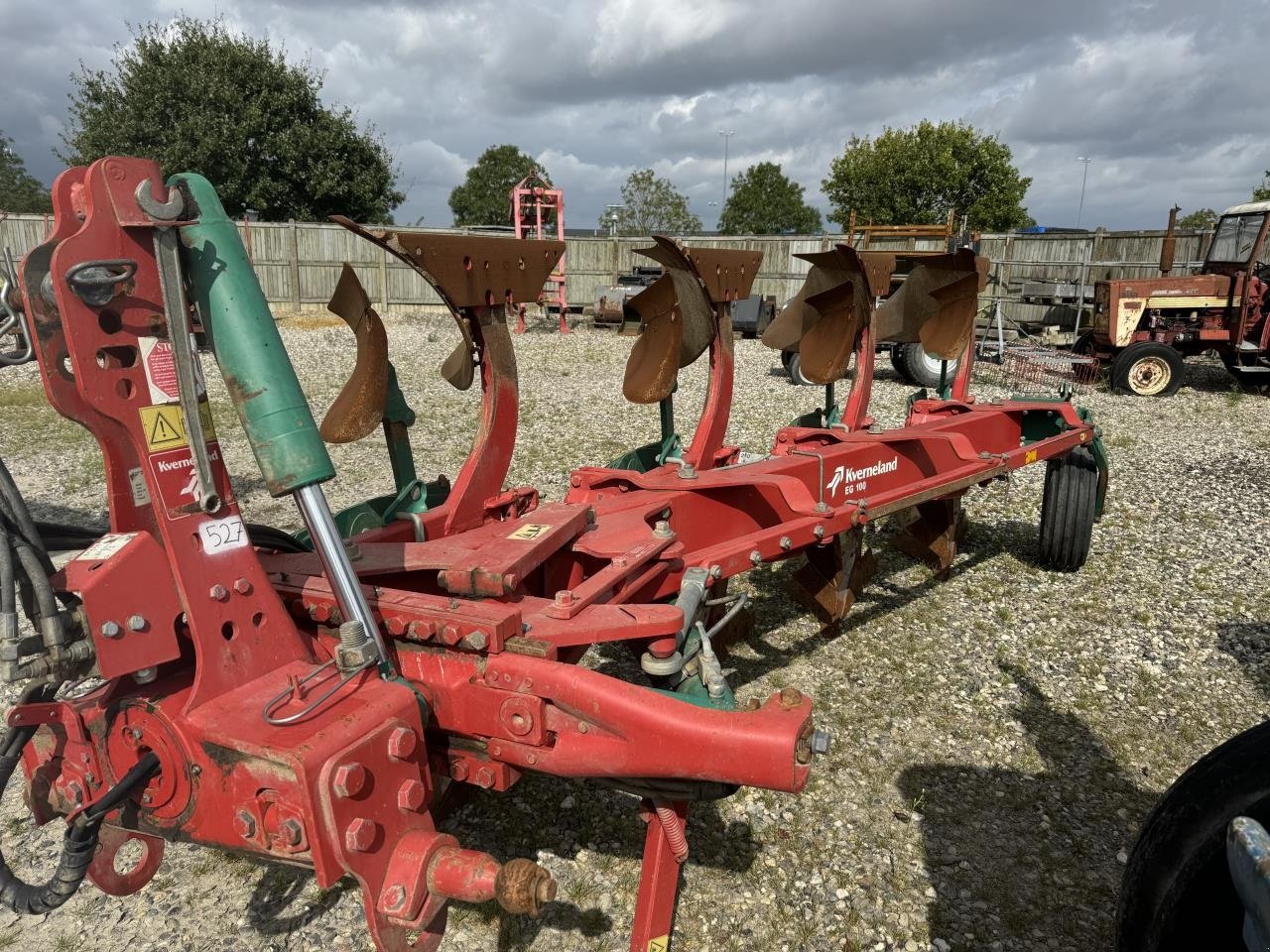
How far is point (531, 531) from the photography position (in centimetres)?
261

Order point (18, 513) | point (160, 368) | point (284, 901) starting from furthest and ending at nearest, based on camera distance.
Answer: point (284, 901) < point (160, 368) < point (18, 513)

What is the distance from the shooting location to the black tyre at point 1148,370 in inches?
452

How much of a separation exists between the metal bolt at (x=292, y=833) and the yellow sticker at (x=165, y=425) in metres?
0.85

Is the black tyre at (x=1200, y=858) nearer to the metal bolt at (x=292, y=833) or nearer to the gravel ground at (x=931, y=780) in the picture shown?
the gravel ground at (x=931, y=780)

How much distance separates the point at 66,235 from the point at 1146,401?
1243 centimetres

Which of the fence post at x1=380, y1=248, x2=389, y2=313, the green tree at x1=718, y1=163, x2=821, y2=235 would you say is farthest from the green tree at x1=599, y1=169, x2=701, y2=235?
the fence post at x1=380, y1=248, x2=389, y2=313

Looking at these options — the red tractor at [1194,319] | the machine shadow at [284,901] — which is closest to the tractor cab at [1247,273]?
the red tractor at [1194,319]

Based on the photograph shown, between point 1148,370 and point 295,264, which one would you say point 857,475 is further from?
point 295,264

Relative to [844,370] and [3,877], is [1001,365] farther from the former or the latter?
[3,877]

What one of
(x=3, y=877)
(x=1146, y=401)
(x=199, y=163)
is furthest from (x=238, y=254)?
(x=199, y=163)

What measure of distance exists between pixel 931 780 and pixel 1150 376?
10.7 metres

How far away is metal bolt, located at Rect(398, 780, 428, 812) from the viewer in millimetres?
1817

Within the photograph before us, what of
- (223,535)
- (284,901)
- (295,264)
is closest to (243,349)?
(223,535)

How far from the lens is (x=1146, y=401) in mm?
11195
